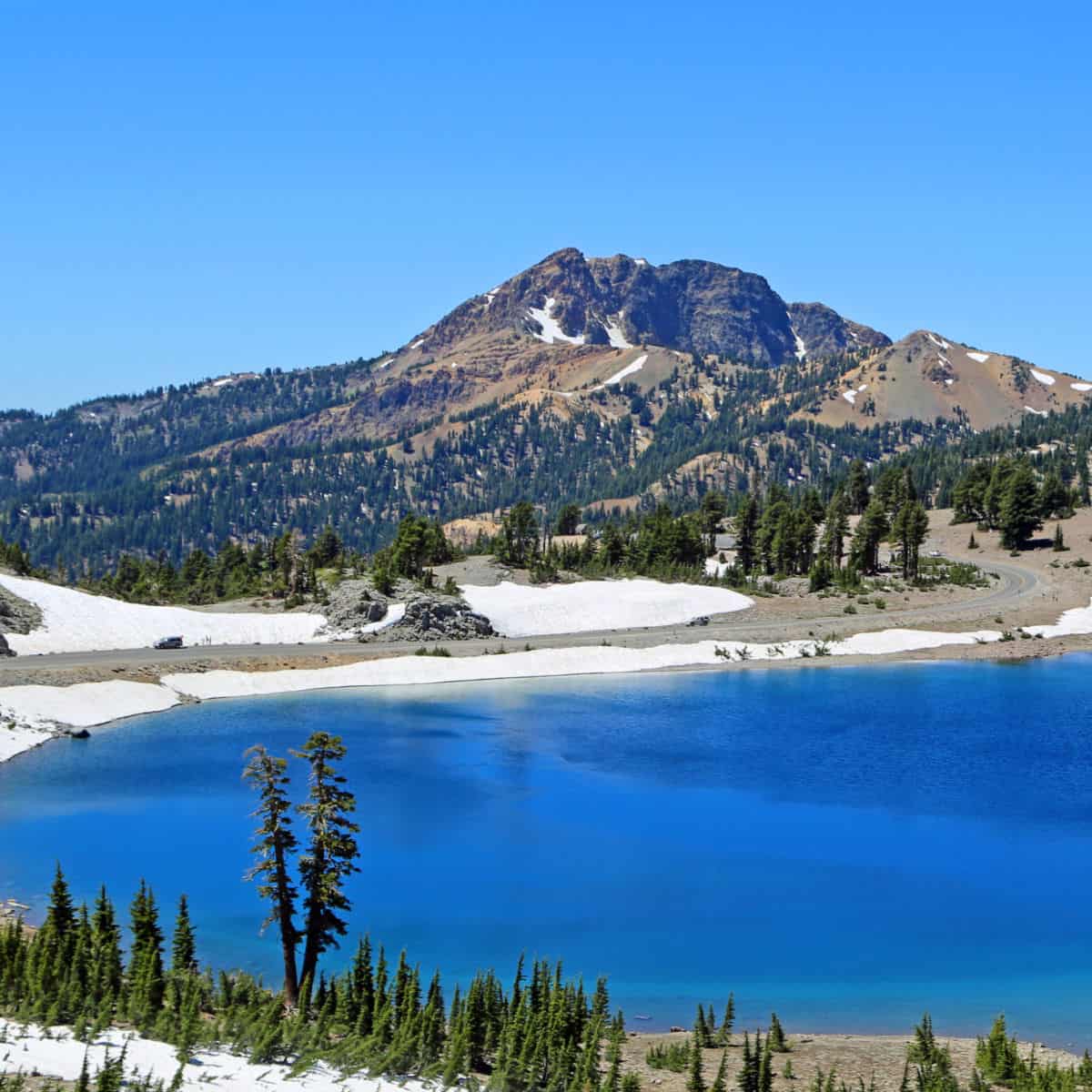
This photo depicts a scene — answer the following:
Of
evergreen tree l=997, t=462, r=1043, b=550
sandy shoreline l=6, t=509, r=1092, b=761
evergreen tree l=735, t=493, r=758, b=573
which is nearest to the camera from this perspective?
sandy shoreline l=6, t=509, r=1092, b=761

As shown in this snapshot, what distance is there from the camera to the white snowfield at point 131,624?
7838cm

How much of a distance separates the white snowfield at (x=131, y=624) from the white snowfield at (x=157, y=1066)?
190 feet

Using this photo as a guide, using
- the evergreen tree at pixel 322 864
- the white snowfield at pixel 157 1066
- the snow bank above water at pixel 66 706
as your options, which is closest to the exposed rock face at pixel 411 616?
the snow bank above water at pixel 66 706

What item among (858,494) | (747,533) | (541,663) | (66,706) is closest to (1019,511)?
(858,494)

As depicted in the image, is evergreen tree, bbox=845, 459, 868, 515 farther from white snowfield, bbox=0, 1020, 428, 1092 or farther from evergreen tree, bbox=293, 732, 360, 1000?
white snowfield, bbox=0, 1020, 428, 1092

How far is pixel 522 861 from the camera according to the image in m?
42.0

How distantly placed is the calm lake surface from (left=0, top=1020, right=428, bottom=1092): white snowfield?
944 cm

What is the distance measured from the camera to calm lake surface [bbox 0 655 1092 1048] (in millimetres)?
32281

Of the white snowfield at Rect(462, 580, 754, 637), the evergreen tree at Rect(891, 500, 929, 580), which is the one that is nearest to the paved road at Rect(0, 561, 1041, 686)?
the white snowfield at Rect(462, 580, 754, 637)

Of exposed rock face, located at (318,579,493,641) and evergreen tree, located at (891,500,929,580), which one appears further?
evergreen tree, located at (891,500,929,580)

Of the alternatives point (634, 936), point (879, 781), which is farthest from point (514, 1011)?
point (879, 781)

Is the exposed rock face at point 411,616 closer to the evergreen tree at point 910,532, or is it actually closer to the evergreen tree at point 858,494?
the evergreen tree at point 910,532

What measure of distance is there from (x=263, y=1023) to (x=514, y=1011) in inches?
197

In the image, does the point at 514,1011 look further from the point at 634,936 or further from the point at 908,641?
the point at 908,641
